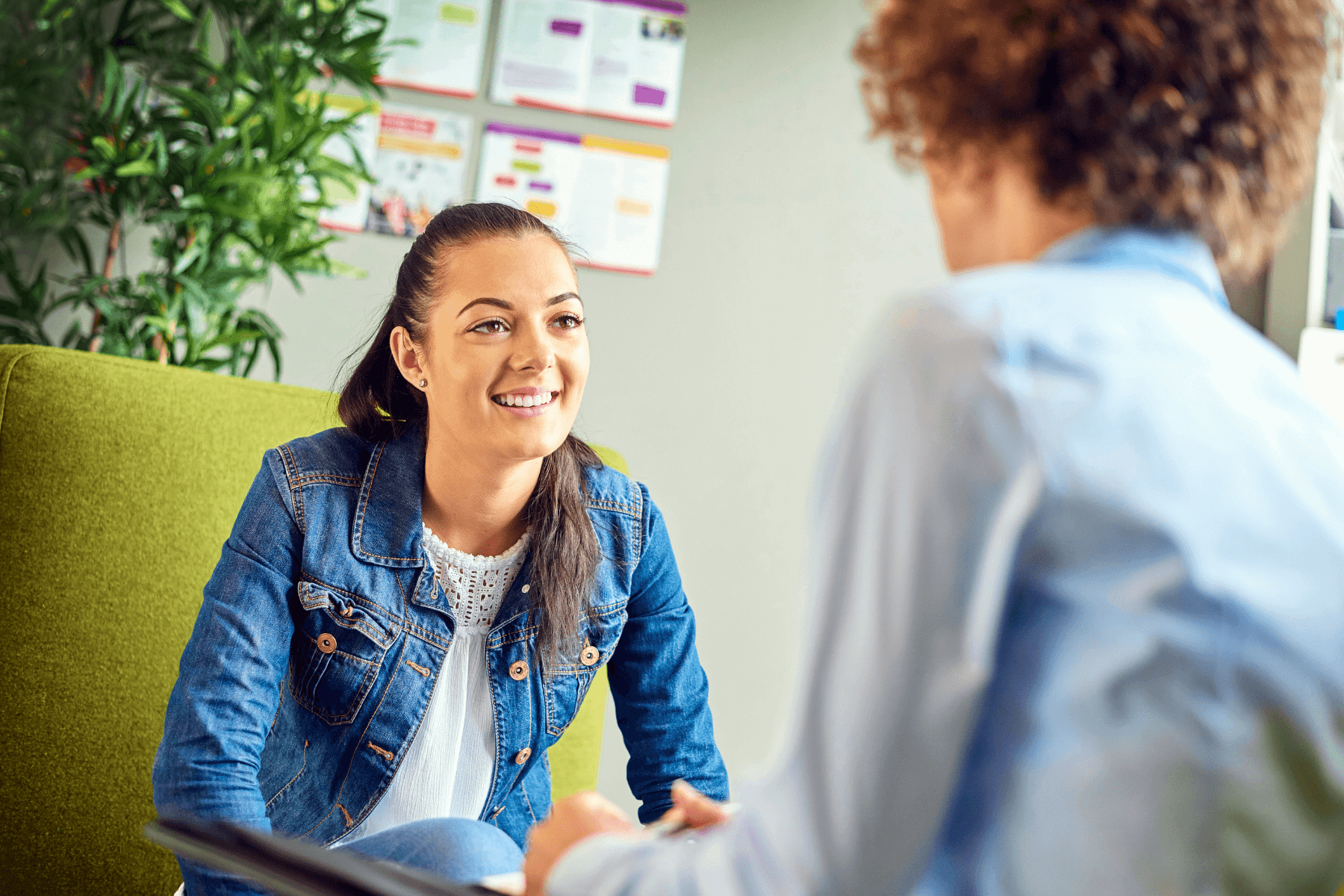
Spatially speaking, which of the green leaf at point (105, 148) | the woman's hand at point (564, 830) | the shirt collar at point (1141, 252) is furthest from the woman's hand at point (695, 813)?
the green leaf at point (105, 148)

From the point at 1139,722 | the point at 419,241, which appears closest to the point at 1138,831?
the point at 1139,722

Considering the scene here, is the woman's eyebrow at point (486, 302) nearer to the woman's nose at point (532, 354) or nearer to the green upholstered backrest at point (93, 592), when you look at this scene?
the woman's nose at point (532, 354)

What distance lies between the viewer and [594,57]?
2.34m

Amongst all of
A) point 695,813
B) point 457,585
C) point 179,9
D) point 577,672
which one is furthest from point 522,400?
point 179,9

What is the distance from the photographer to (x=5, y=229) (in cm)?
175

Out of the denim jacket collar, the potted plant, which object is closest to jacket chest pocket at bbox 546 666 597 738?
the denim jacket collar

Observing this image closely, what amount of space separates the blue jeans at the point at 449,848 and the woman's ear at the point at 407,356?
0.57 metres

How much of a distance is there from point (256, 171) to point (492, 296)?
29.0 inches

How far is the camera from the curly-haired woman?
1.35 ft

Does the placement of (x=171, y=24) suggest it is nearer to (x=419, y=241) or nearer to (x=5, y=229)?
(x=5, y=229)

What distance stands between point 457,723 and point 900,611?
0.88m

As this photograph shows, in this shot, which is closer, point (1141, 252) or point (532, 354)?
point (1141, 252)

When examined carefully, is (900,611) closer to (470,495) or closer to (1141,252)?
(1141,252)

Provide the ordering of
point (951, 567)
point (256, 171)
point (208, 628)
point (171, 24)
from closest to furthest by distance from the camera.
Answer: point (951, 567) < point (208, 628) < point (256, 171) < point (171, 24)
